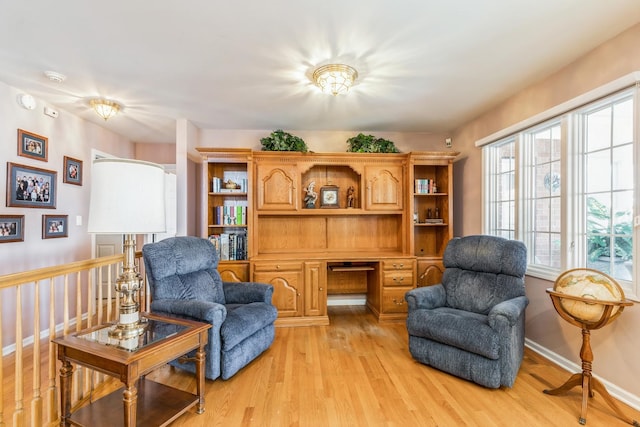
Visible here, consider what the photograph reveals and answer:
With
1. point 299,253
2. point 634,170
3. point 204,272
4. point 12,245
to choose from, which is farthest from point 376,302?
point 12,245

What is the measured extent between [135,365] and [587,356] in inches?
106

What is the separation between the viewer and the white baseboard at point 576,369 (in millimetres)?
1885

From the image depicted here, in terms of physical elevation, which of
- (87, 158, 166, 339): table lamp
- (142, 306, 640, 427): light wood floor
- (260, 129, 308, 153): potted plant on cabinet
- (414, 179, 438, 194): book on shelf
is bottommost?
(142, 306, 640, 427): light wood floor

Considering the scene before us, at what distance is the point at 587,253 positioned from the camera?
2.31 m

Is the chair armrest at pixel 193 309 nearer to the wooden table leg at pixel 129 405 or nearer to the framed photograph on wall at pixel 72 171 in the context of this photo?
the wooden table leg at pixel 129 405

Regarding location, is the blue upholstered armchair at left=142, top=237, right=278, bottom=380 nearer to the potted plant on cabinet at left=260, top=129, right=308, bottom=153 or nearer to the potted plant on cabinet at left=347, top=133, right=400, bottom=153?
the potted plant on cabinet at left=260, top=129, right=308, bottom=153

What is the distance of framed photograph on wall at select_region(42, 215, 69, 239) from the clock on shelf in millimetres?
3042

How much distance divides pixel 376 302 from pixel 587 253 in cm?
212

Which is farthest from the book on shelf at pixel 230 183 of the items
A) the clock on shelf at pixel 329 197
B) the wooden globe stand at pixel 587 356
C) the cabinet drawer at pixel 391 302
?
the wooden globe stand at pixel 587 356

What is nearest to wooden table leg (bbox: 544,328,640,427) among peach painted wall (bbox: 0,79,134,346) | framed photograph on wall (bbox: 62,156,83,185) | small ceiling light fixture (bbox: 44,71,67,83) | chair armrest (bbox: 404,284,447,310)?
chair armrest (bbox: 404,284,447,310)

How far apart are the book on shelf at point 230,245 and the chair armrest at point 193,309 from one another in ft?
4.15

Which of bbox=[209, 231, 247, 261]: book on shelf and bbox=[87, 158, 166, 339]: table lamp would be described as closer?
bbox=[87, 158, 166, 339]: table lamp

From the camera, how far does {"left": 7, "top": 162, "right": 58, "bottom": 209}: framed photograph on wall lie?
2684 mm

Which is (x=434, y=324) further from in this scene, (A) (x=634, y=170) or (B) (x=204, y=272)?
(B) (x=204, y=272)
